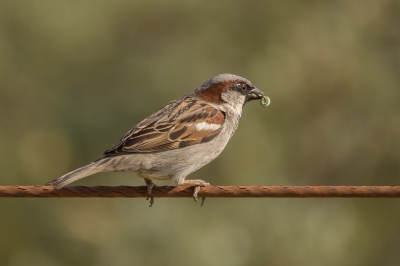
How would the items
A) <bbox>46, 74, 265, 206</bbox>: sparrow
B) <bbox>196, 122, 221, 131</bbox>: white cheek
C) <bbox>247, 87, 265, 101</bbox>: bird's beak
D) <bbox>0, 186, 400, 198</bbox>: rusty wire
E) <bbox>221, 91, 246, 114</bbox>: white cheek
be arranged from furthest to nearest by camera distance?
<bbox>247, 87, 265, 101</bbox>: bird's beak
<bbox>221, 91, 246, 114</bbox>: white cheek
<bbox>196, 122, 221, 131</bbox>: white cheek
<bbox>46, 74, 265, 206</bbox>: sparrow
<bbox>0, 186, 400, 198</bbox>: rusty wire

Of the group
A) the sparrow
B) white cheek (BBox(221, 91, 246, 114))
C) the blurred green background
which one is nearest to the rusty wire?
the sparrow

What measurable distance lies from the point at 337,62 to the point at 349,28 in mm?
814

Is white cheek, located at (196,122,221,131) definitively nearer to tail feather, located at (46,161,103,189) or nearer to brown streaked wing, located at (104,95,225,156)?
brown streaked wing, located at (104,95,225,156)

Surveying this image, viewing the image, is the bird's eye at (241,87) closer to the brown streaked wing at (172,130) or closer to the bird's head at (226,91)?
the bird's head at (226,91)

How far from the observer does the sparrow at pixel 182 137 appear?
236 inches

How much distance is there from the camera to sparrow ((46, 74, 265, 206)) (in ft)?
19.7

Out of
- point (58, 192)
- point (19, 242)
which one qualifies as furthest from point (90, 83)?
point (58, 192)

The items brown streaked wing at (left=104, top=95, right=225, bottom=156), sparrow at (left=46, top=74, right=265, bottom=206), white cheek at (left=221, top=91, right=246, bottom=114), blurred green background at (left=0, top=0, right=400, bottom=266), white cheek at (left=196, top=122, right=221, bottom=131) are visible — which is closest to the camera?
sparrow at (left=46, top=74, right=265, bottom=206)

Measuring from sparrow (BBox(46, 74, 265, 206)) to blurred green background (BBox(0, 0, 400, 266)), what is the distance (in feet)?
8.41

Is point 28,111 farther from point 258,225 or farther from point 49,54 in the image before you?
point 258,225

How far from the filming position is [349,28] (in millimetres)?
12492

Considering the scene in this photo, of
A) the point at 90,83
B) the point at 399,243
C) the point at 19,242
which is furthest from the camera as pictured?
the point at 90,83

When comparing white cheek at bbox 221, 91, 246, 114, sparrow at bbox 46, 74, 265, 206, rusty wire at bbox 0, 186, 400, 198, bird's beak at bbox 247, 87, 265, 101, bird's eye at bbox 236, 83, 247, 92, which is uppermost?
bird's eye at bbox 236, 83, 247, 92

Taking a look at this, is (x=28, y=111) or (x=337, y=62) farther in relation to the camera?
(x=337, y=62)
